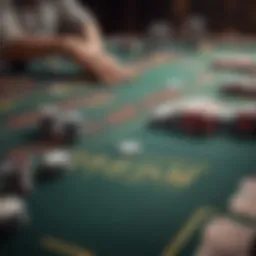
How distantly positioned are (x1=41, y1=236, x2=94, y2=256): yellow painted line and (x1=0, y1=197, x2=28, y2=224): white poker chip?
0.35ft

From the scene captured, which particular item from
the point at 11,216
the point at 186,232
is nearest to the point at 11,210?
the point at 11,216

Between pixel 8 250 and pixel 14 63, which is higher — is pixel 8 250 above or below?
above

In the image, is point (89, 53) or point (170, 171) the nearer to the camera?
point (170, 171)

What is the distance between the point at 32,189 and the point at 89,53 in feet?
4.77

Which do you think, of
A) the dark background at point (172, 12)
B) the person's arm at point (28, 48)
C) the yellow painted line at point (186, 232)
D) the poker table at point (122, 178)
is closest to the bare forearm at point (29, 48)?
the person's arm at point (28, 48)

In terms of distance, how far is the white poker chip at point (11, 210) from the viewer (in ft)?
4.07

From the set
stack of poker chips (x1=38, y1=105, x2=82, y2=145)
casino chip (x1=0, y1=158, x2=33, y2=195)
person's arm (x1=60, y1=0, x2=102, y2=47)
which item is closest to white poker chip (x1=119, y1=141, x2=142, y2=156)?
stack of poker chips (x1=38, y1=105, x2=82, y2=145)

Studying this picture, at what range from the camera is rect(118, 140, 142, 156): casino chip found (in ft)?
5.59

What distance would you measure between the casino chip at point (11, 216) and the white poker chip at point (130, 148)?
486 millimetres

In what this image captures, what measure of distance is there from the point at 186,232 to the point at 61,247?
0.97ft

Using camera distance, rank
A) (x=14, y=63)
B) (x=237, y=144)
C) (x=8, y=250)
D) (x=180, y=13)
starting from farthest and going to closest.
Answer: (x=180, y=13) → (x=14, y=63) → (x=237, y=144) → (x=8, y=250)

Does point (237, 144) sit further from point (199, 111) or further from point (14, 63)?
point (14, 63)

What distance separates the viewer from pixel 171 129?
6.38ft

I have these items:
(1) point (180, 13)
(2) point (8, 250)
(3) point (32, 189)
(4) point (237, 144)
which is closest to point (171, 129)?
(4) point (237, 144)
